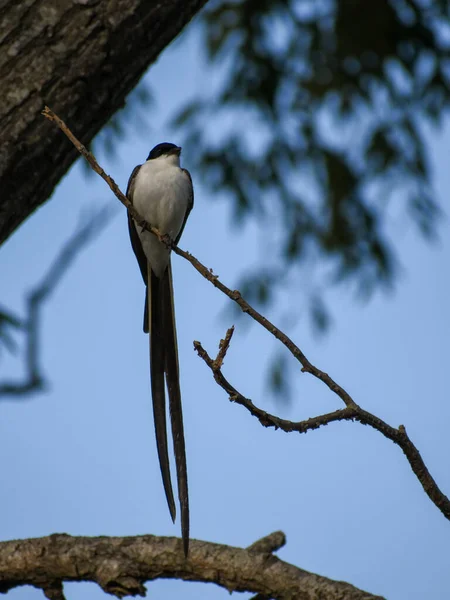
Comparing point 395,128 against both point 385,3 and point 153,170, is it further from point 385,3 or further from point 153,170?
point 153,170

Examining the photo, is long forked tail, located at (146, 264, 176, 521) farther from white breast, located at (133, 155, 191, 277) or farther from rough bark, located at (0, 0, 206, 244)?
rough bark, located at (0, 0, 206, 244)

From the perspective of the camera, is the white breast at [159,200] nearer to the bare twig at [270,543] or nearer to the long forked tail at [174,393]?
the long forked tail at [174,393]

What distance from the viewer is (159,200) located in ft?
11.4

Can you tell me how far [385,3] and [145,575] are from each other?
3.34 m

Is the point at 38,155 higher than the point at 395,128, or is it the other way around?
the point at 395,128

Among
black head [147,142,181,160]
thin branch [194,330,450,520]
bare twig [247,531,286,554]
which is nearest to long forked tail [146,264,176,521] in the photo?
bare twig [247,531,286,554]

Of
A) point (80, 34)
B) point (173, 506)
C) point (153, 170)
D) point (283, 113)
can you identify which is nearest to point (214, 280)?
point (173, 506)

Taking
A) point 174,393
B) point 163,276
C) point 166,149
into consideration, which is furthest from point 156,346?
point 166,149

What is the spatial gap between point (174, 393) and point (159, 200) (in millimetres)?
1154

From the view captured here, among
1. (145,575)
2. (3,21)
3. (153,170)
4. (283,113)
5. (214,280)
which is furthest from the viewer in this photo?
(283,113)

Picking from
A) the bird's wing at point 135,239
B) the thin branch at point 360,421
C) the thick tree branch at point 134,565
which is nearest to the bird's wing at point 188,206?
the bird's wing at point 135,239

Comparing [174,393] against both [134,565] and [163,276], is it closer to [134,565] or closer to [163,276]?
[134,565]

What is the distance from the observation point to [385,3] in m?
4.48

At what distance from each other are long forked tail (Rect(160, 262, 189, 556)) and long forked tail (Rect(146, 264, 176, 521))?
18 millimetres
